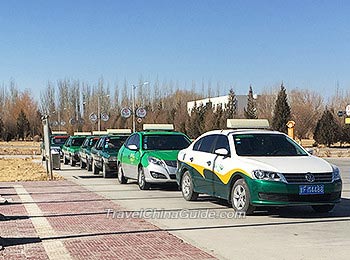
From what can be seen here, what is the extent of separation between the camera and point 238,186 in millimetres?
10578

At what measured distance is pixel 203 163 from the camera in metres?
12.0

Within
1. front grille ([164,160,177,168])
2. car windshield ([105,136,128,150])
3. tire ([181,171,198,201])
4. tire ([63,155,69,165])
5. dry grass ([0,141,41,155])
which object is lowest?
dry grass ([0,141,41,155])

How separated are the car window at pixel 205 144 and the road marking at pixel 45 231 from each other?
3.46m

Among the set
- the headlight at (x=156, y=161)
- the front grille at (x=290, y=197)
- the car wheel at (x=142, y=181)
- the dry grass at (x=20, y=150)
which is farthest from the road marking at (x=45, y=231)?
the dry grass at (x=20, y=150)

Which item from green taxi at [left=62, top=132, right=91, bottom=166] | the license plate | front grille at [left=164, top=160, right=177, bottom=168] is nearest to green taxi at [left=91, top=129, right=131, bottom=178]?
front grille at [left=164, top=160, right=177, bottom=168]

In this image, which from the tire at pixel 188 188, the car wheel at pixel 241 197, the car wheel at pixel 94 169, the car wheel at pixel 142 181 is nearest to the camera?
the car wheel at pixel 241 197

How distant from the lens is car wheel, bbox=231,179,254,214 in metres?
10.3

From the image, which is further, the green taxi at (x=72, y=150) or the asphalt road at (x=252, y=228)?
the green taxi at (x=72, y=150)

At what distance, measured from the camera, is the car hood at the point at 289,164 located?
10.1 m

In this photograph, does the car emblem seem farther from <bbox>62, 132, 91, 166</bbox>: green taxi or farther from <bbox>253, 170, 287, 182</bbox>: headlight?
<bbox>62, 132, 91, 166</bbox>: green taxi

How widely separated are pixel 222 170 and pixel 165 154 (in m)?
→ 4.29

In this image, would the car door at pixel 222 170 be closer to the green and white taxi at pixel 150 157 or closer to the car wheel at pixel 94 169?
the green and white taxi at pixel 150 157

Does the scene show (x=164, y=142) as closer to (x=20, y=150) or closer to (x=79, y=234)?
(x=79, y=234)

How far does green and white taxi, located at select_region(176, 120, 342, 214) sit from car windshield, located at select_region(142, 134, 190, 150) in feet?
11.2
